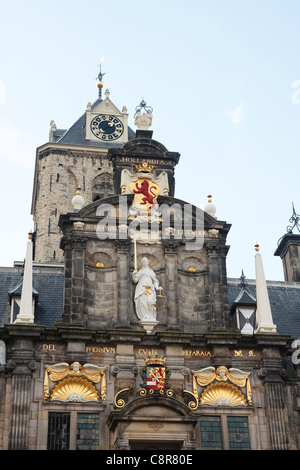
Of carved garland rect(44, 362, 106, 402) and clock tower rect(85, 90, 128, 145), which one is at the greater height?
clock tower rect(85, 90, 128, 145)

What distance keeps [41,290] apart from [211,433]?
920cm

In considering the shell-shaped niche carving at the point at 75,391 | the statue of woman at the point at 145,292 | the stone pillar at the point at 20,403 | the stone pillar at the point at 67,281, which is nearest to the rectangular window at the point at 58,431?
the shell-shaped niche carving at the point at 75,391

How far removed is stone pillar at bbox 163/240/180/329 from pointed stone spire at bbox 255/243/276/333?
3.08 meters

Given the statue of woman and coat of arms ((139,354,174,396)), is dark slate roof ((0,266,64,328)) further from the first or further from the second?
coat of arms ((139,354,174,396))

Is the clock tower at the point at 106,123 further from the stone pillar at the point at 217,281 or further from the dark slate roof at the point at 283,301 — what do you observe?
the stone pillar at the point at 217,281

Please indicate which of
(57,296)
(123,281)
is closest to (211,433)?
(123,281)

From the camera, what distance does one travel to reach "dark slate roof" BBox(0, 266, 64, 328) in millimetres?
32031

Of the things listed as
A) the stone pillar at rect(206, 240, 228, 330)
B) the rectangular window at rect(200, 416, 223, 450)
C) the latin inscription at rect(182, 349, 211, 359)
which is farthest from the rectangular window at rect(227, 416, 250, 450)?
the stone pillar at rect(206, 240, 228, 330)

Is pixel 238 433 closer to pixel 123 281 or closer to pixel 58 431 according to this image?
pixel 58 431

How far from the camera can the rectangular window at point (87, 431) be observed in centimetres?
2803

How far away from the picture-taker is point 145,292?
31.1m

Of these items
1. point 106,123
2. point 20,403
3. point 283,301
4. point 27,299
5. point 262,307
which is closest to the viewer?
point 20,403
